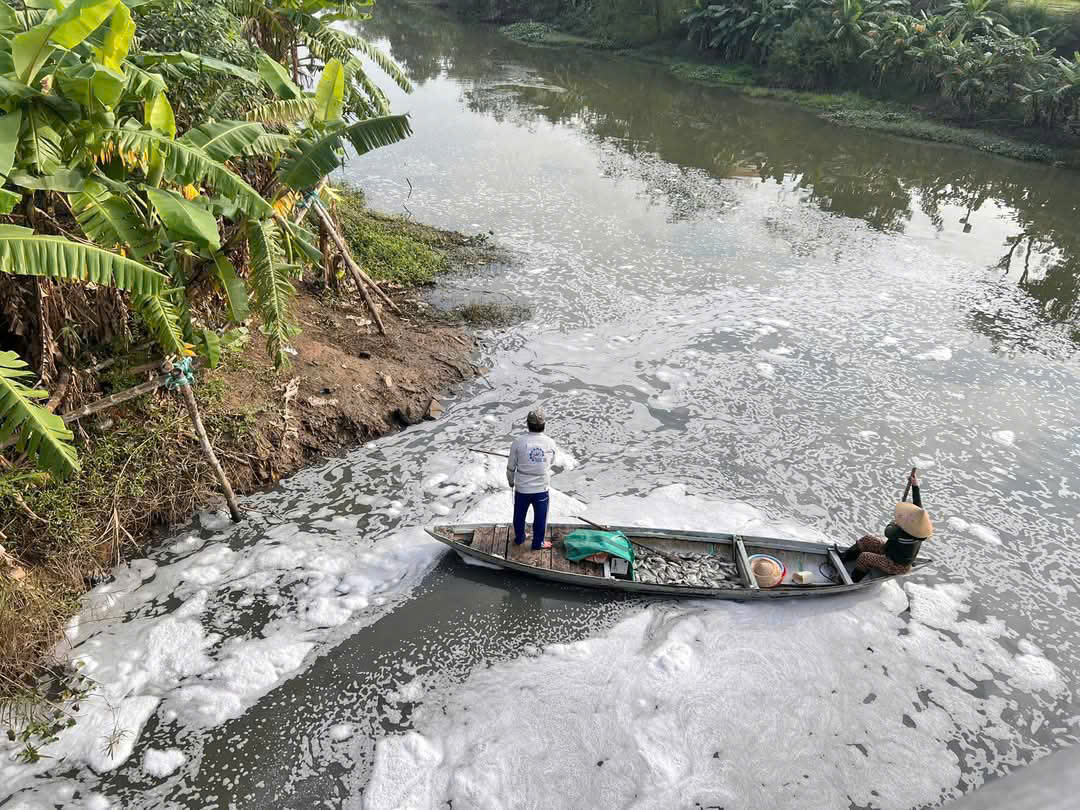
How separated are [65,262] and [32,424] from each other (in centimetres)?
124

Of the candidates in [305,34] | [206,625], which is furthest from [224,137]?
[305,34]

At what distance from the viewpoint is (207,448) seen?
759 centimetres

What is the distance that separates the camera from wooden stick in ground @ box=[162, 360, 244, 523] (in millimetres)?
7363

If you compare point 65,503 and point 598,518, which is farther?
point 598,518

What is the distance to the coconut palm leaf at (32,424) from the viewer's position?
5121 mm

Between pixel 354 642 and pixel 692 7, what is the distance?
140 feet

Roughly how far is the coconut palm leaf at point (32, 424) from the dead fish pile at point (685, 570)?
5.24 metres

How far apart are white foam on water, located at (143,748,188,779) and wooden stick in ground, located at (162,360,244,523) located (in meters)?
2.78

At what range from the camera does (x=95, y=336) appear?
25.4 feet

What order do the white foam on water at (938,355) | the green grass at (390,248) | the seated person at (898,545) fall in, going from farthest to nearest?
the green grass at (390,248), the white foam on water at (938,355), the seated person at (898,545)

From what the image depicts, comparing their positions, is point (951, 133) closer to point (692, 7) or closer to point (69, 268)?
point (692, 7)

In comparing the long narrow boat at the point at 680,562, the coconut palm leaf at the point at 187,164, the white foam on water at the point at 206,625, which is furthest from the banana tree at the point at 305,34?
the long narrow boat at the point at 680,562

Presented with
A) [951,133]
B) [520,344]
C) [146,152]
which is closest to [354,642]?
[146,152]

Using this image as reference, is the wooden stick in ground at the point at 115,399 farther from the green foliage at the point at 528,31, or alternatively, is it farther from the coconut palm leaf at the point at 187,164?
the green foliage at the point at 528,31
